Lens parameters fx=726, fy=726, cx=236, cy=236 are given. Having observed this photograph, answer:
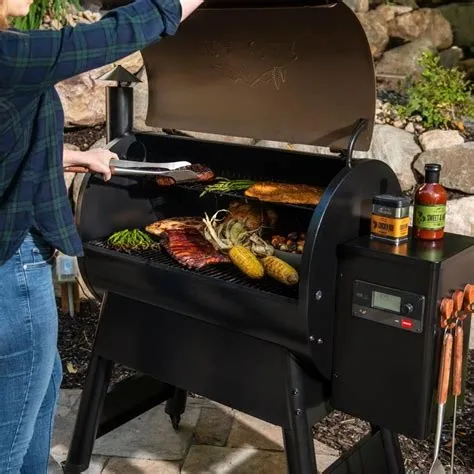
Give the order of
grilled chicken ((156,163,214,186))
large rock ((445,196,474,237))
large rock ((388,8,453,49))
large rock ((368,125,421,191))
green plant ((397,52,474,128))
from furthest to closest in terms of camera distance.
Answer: large rock ((388,8,453,49)), green plant ((397,52,474,128)), large rock ((368,125,421,191)), large rock ((445,196,474,237)), grilled chicken ((156,163,214,186))

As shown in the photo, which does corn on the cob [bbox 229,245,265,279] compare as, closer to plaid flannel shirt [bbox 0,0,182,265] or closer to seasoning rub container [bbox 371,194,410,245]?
seasoning rub container [bbox 371,194,410,245]

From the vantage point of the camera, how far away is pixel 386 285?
206 centimetres

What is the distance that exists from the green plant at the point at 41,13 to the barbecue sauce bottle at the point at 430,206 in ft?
14.0

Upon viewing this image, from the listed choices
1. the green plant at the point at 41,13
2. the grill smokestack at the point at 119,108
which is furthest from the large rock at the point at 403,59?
the grill smokestack at the point at 119,108

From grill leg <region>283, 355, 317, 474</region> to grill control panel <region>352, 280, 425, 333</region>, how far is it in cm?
27

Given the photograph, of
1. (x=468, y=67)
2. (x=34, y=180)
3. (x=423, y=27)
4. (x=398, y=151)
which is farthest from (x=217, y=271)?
(x=468, y=67)

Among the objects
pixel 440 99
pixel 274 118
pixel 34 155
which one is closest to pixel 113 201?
pixel 274 118

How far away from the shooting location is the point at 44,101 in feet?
5.92

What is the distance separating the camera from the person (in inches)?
64.0

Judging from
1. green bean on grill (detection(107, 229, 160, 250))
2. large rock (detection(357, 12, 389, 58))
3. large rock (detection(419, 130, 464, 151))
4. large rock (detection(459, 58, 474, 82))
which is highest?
large rock (detection(357, 12, 389, 58))

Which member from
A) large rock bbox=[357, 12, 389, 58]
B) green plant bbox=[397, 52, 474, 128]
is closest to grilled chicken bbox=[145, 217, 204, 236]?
green plant bbox=[397, 52, 474, 128]

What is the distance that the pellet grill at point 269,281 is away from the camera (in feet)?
6.84

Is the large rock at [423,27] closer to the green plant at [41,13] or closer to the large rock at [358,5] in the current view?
the large rock at [358,5]

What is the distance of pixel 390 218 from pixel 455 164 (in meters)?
2.86
